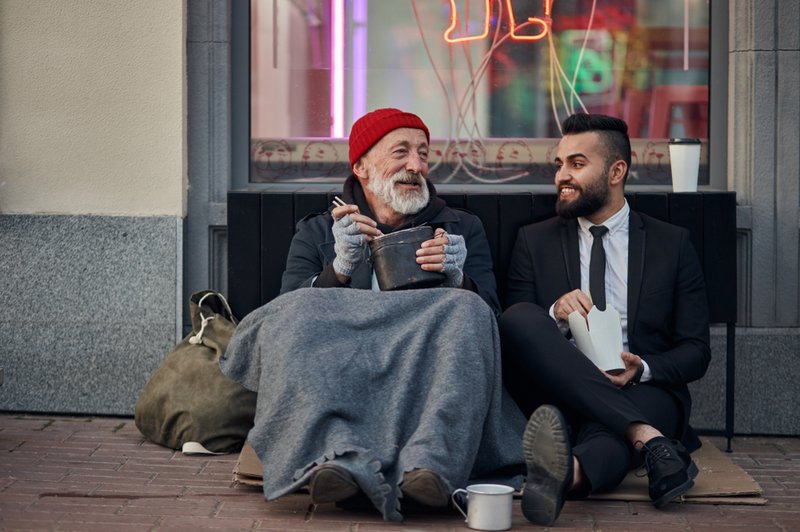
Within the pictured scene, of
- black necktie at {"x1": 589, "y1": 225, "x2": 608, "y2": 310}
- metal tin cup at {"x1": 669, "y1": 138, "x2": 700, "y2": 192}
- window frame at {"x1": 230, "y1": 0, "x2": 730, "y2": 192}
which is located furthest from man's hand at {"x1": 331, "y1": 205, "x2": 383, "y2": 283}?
metal tin cup at {"x1": 669, "y1": 138, "x2": 700, "y2": 192}

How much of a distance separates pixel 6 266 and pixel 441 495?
305cm

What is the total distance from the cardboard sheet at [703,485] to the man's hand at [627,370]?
0.36 meters

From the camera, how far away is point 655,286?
514 cm

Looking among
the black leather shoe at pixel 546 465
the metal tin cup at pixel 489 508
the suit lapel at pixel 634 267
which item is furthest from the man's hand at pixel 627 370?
the metal tin cup at pixel 489 508

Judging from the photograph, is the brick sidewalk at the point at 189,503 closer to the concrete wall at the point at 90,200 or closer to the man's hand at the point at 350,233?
the concrete wall at the point at 90,200

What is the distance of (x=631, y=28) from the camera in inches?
250

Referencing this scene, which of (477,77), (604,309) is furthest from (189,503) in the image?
(477,77)

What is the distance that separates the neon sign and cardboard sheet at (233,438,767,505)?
2.48 m

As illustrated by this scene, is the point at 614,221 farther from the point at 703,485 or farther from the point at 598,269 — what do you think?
the point at 703,485

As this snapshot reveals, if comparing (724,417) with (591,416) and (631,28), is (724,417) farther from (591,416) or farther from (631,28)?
(631,28)

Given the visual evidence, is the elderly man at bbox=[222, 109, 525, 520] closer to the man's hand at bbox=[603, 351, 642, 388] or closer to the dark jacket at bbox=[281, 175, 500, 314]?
the dark jacket at bbox=[281, 175, 500, 314]

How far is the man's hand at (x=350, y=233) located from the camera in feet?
15.8

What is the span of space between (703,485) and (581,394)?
0.60 m

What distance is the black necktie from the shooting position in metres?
5.16
